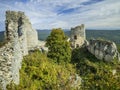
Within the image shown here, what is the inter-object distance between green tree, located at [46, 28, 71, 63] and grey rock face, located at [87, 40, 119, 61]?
10.2 metres

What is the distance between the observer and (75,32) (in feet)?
180

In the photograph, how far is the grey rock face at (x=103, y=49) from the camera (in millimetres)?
47281

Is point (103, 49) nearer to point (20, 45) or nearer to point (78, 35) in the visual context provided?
point (78, 35)

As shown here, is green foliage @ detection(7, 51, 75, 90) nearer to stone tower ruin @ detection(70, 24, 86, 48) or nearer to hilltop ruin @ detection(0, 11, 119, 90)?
hilltop ruin @ detection(0, 11, 119, 90)

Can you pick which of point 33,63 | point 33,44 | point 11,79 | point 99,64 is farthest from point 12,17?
point 11,79

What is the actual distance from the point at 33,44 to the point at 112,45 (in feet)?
50.4

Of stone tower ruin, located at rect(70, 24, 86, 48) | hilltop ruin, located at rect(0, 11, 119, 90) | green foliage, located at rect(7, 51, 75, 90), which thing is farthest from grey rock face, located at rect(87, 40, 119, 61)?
green foliage, located at rect(7, 51, 75, 90)

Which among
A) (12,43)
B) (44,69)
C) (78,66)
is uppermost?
(12,43)

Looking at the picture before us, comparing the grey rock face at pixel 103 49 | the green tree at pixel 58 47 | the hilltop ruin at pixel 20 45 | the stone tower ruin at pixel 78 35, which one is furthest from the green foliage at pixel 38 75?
the stone tower ruin at pixel 78 35

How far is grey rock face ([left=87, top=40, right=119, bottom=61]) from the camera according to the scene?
47.3 meters

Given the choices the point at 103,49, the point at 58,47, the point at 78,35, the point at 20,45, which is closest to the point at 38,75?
the point at 20,45

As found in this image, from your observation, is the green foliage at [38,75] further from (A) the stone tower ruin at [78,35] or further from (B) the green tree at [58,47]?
(A) the stone tower ruin at [78,35]

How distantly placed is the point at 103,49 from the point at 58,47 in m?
13.4

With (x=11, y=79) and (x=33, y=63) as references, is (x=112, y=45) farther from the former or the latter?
(x=11, y=79)
